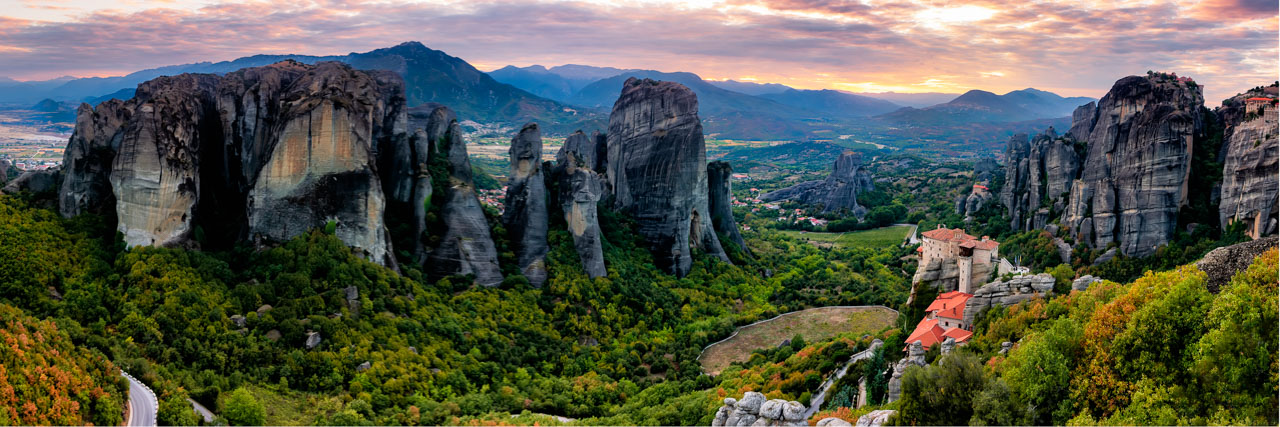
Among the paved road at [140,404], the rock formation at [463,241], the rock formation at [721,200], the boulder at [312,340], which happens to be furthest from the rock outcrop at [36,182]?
the rock formation at [721,200]

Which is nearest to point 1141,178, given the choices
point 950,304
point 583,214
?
point 950,304

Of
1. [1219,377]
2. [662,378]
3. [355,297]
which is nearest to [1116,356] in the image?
[1219,377]

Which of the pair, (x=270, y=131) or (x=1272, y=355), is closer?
(x=1272, y=355)

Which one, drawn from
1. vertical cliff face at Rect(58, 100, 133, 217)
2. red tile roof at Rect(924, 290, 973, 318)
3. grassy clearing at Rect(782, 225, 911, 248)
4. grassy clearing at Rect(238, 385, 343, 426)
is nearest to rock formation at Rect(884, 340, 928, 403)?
red tile roof at Rect(924, 290, 973, 318)

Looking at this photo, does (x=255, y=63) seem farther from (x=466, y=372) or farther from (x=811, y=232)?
(x=466, y=372)

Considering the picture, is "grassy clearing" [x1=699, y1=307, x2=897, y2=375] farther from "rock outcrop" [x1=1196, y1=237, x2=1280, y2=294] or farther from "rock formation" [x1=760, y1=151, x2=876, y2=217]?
"rock formation" [x1=760, y1=151, x2=876, y2=217]
